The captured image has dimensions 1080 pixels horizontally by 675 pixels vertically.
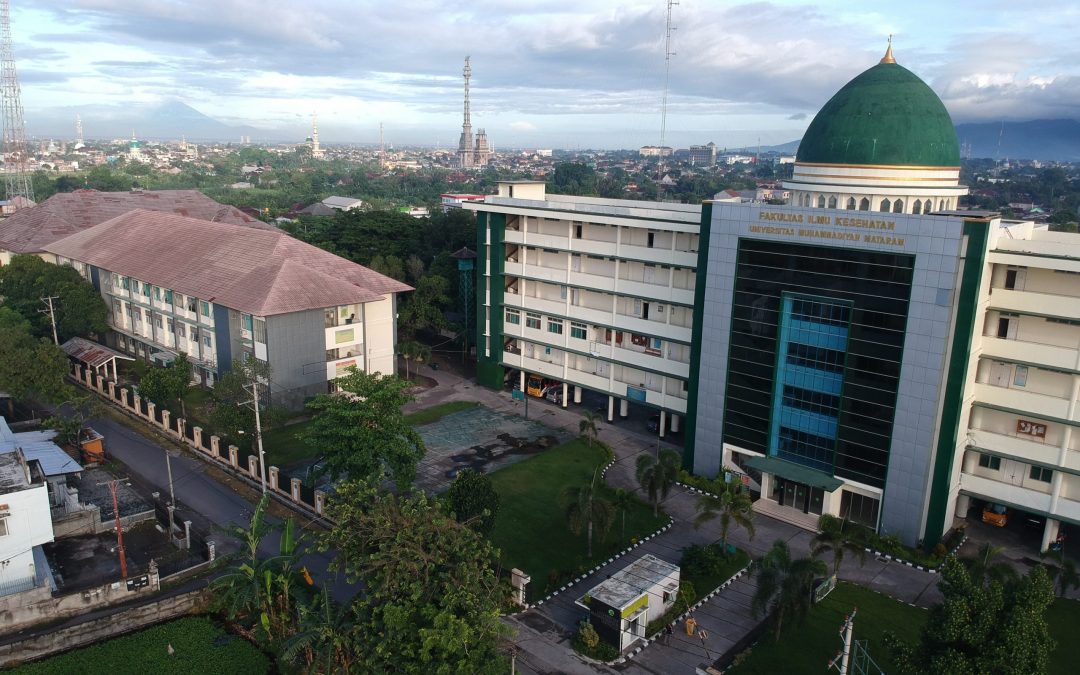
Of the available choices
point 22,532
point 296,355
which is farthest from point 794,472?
point 22,532

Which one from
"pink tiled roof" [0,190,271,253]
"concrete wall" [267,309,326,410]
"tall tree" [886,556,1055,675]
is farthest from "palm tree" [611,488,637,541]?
"pink tiled roof" [0,190,271,253]

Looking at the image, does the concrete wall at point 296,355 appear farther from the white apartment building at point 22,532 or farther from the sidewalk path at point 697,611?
the sidewalk path at point 697,611

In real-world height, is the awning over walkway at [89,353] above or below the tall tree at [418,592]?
below

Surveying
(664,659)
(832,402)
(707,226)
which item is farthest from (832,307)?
(664,659)

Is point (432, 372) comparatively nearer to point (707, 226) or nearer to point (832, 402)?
point (707, 226)

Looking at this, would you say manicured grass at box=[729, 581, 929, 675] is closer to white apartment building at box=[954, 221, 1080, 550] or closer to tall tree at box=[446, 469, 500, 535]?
white apartment building at box=[954, 221, 1080, 550]

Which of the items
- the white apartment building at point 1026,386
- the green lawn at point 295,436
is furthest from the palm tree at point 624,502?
the green lawn at point 295,436
